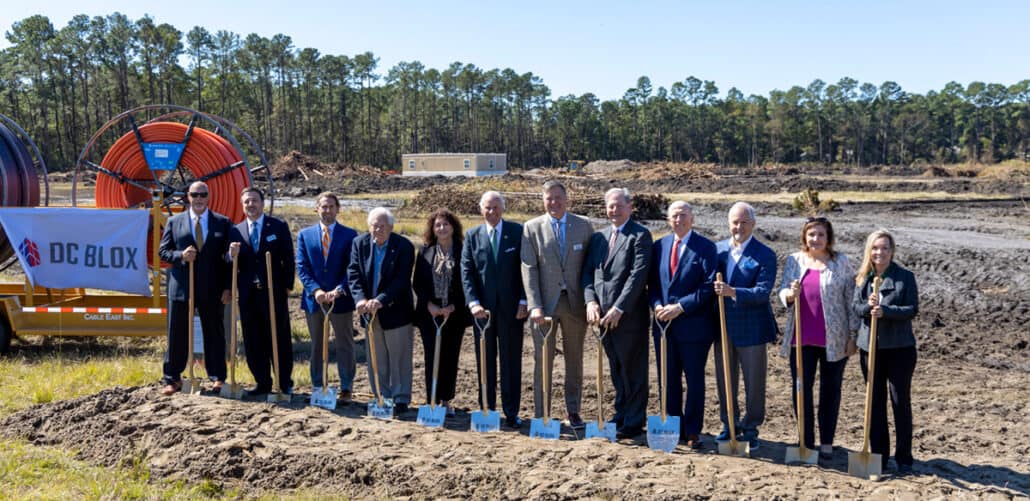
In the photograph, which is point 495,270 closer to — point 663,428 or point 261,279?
point 663,428

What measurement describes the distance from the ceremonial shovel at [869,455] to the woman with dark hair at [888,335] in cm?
6

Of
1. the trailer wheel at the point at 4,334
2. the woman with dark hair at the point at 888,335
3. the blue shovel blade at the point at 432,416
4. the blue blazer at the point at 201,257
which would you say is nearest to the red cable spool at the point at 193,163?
the trailer wheel at the point at 4,334

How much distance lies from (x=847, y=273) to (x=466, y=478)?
2939mm

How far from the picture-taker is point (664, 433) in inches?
247

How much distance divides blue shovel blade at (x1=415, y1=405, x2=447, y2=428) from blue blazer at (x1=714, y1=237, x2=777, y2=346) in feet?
7.73

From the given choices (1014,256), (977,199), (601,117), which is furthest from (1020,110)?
(1014,256)

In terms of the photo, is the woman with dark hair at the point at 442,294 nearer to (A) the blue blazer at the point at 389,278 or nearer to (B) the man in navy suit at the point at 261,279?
(A) the blue blazer at the point at 389,278

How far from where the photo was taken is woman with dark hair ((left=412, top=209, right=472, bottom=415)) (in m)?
7.15

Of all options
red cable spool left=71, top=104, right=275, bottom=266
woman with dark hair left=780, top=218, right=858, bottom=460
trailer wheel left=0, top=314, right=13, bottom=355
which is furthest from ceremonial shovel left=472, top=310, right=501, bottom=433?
trailer wheel left=0, top=314, right=13, bottom=355

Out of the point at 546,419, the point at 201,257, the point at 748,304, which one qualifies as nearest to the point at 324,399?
the point at 201,257

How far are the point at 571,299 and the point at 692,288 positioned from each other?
3.21 feet

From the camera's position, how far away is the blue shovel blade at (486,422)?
6.84 metres

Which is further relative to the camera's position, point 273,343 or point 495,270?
point 273,343

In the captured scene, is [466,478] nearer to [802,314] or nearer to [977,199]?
[802,314]
